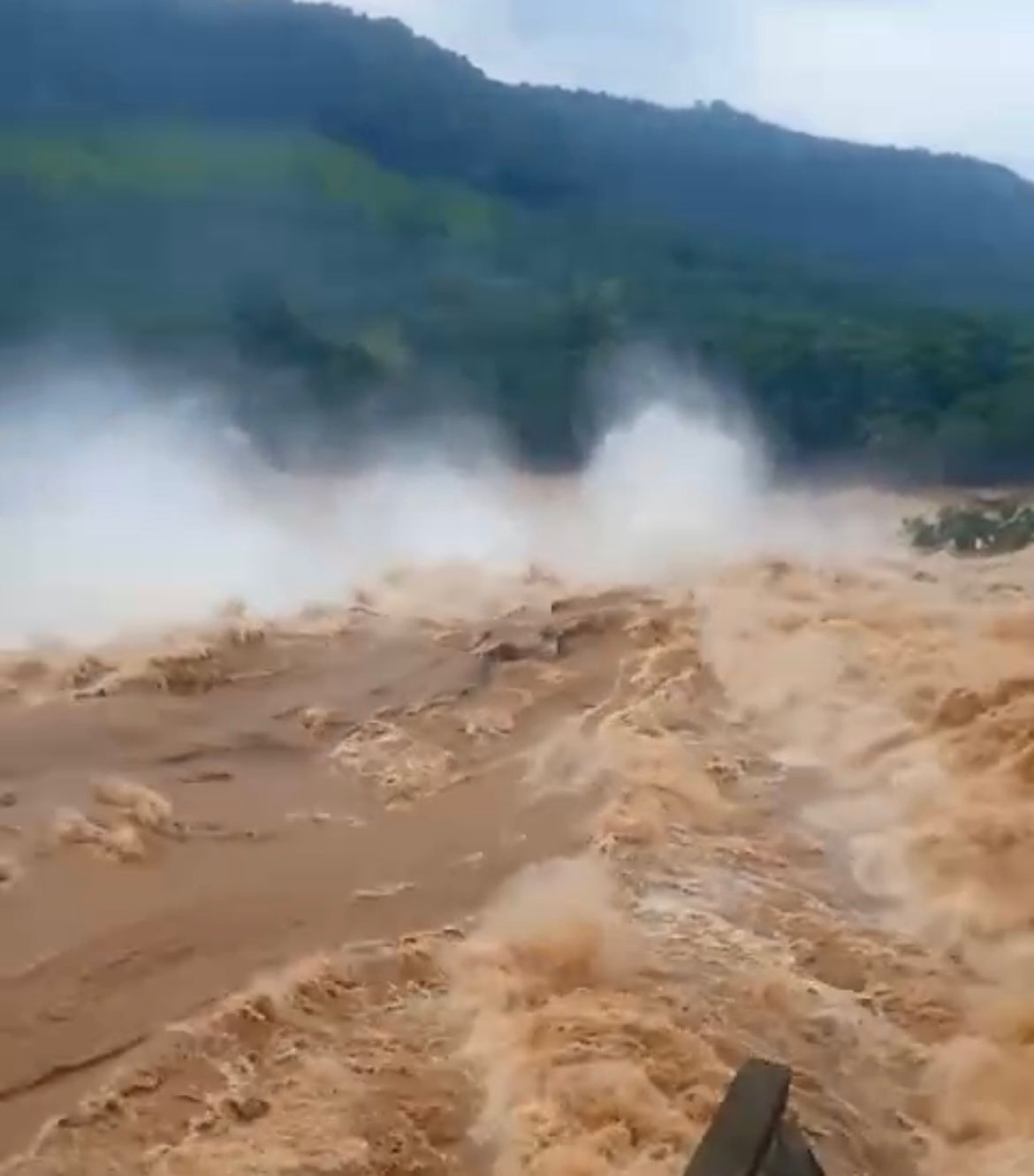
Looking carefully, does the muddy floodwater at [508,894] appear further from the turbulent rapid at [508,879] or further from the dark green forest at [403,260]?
the dark green forest at [403,260]

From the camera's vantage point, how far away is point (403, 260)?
2533 cm

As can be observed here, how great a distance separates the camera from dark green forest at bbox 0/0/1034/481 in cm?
2223

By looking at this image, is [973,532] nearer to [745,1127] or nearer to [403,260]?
[403,260]

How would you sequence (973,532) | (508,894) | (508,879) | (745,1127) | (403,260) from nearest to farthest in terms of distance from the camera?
(745,1127)
(508,894)
(508,879)
(973,532)
(403,260)

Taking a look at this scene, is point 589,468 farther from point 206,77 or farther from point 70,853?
point 70,853

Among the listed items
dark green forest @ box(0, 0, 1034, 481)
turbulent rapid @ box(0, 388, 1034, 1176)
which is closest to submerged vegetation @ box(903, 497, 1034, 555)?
dark green forest @ box(0, 0, 1034, 481)

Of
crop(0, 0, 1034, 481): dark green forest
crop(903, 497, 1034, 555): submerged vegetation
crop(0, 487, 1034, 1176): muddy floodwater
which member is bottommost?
crop(0, 487, 1034, 1176): muddy floodwater

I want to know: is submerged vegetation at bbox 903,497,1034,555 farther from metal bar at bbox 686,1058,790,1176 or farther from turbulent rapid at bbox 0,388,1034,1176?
metal bar at bbox 686,1058,790,1176

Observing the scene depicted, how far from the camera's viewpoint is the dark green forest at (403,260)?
2223 cm

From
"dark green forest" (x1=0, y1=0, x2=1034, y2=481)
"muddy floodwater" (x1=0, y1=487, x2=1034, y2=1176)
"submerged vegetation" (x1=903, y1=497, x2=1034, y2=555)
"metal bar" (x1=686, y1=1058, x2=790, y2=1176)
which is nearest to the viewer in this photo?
"metal bar" (x1=686, y1=1058, x2=790, y2=1176)

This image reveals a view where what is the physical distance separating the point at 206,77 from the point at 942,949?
2020 centimetres

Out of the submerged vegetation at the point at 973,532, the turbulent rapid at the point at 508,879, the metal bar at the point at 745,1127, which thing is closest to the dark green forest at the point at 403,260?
the submerged vegetation at the point at 973,532

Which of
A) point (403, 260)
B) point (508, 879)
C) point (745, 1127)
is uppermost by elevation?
point (403, 260)

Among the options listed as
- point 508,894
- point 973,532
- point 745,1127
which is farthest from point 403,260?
point 745,1127
